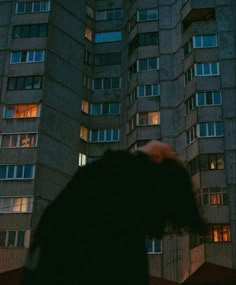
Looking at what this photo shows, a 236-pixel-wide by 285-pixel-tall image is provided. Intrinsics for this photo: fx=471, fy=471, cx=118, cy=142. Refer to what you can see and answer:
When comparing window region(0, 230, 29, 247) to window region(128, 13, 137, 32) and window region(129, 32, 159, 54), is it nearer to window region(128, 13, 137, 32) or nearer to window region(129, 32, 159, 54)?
window region(129, 32, 159, 54)

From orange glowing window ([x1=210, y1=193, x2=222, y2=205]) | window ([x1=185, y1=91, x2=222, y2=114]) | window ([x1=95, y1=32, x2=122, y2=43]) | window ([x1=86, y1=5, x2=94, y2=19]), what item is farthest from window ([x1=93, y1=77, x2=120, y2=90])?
orange glowing window ([x1=210, y1=193, x2=222, y2=205])

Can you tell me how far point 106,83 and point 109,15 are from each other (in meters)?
8.17

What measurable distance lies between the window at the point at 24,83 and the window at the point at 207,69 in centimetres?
1328

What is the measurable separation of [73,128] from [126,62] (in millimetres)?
9119

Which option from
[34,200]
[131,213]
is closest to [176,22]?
[34,200]

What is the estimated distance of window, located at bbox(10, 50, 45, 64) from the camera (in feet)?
137

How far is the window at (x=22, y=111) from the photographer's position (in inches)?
1553

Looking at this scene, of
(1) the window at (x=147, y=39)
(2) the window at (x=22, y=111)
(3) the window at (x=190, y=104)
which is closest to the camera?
(3) the window at (x=190, y=104)

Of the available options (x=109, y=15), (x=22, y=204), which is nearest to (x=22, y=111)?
(x=22, y=204)

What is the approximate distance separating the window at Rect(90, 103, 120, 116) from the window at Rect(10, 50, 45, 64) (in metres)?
7.08

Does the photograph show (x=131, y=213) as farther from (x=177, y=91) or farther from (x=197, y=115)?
(x=177, y=91)

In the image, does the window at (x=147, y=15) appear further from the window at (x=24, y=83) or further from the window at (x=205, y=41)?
the window at (x=24, y=83)

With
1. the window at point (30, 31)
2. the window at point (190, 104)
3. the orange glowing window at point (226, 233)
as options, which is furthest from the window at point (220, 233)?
the window at point (30, 31)

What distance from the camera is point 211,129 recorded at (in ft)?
118
